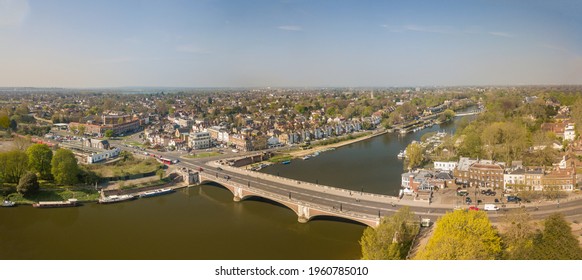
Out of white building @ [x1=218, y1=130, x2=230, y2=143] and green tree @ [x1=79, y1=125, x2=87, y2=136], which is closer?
white building @ [x1=218, y1=130, x2=230, y2=143]

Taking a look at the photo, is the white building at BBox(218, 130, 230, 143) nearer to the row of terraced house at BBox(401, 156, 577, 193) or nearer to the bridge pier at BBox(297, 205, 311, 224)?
the row of terraced house at BBox(401, 156, 577, 193)

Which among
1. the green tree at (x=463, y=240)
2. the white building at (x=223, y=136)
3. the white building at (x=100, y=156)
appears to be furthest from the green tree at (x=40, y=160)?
the green tree at (x=463, y=240)

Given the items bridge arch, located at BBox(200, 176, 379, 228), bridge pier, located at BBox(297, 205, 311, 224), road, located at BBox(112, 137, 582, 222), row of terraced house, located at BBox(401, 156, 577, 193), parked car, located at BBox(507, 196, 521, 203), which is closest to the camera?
bridge arch, located at BBox(200, 176, 379, 228)

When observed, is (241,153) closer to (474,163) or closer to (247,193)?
(247,193)

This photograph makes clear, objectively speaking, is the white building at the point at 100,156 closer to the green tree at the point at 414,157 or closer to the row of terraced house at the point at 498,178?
the row of terraced house at the point at 498,178

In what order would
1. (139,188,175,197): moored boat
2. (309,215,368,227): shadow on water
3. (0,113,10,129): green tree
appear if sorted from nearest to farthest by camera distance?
(309,215,368,227): shadow on water
(139,188,175,197): moored boat
(0,113,10,129): green tree

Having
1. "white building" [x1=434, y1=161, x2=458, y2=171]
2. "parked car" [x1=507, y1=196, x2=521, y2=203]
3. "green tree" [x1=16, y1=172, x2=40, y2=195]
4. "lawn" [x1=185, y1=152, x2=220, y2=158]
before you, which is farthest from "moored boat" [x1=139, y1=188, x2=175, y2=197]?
"parked car" [x1=507, y1=196, x2=521, y2=203]

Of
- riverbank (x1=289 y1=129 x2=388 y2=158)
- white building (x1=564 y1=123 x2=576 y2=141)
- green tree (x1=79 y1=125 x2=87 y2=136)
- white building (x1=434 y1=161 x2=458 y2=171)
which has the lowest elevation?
riverbank (x1=289 y1=129 x2=388 y2=158)

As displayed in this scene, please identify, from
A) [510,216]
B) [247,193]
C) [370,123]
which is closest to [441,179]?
[510,216]
